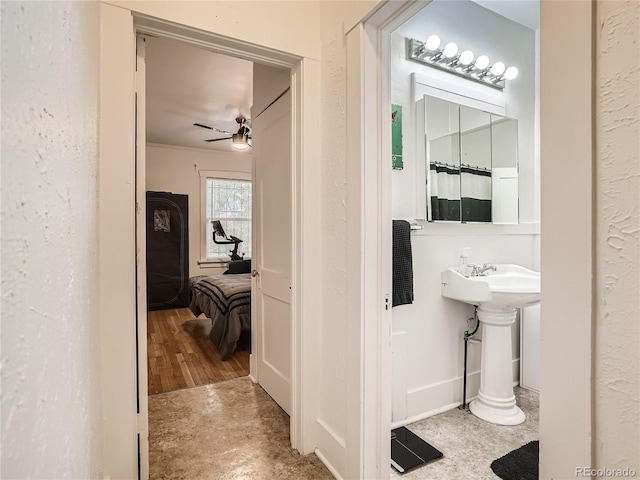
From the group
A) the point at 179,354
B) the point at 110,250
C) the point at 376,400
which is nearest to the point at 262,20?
the point at 110,250

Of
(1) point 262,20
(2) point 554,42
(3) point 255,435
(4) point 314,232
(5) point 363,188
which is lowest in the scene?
(3) point 255,435

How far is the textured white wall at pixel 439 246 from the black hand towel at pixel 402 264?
0.16 metres

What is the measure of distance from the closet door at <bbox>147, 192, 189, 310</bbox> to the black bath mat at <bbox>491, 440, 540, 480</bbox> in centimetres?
472

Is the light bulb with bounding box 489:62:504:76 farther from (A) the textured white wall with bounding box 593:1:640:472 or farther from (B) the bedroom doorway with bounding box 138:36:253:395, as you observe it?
(B) the bedroom doorway with bounding box 138:36:253:395

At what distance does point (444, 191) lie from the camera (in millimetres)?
2209

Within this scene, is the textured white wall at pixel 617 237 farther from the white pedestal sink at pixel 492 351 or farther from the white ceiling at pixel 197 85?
the white ceiling at pixel 197 85

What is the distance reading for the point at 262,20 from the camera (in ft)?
5.48

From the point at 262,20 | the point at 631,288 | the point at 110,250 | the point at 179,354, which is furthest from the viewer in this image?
the point at 179,354

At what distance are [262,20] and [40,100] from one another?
165 cm

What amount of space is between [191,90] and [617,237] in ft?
12.5

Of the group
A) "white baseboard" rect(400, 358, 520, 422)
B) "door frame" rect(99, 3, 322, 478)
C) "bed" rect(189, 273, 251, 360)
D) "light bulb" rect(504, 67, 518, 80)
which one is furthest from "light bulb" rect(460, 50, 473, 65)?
"bed" rect(189, 273, 251, 360)

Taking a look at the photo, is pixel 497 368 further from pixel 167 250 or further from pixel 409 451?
pixel 167 250

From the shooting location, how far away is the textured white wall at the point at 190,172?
545 cm

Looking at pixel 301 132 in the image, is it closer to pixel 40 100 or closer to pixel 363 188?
pixel 363 188
